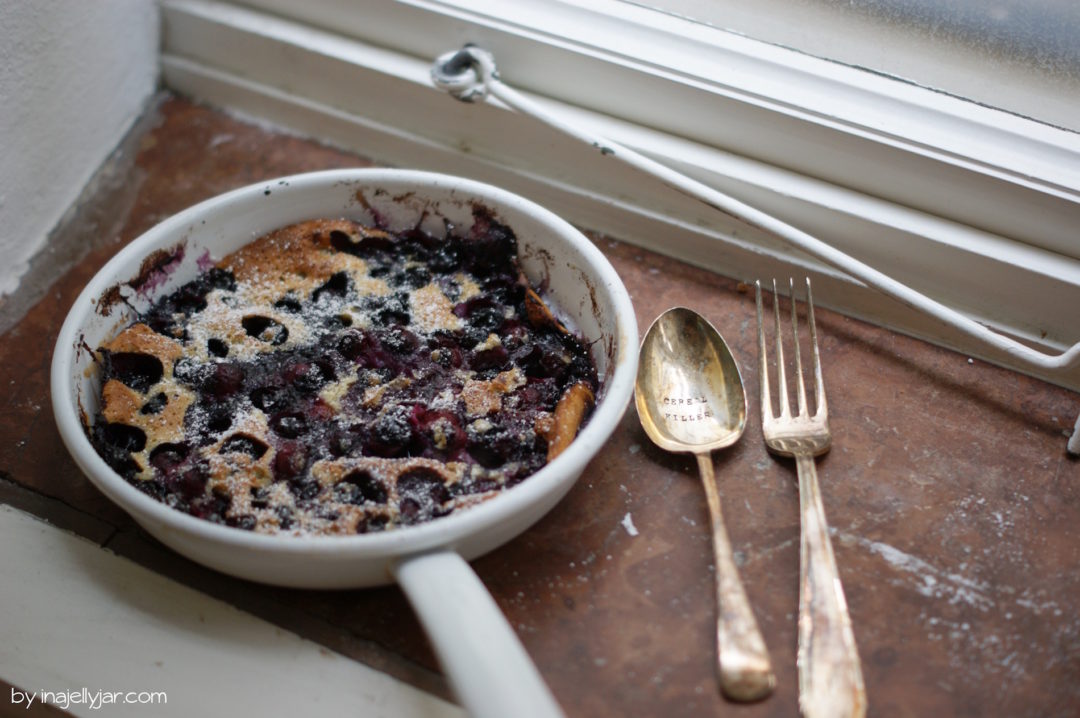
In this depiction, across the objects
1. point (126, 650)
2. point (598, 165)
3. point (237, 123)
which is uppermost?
point (598, 165)

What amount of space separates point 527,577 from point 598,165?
0.57 metres

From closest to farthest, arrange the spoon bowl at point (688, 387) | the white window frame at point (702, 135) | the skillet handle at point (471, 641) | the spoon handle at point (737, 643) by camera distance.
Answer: the skillet handle at point (471, 641), the spoon handle at point (737, 643), the spoon bowl at point (688, 387), the white window frame at point (702, 135)

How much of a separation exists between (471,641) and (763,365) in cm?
48

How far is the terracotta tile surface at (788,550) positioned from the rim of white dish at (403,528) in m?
0.11

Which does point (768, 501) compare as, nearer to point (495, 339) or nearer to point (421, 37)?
point (495, 339)

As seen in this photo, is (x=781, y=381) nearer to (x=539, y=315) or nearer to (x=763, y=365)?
(x=763, y=365)

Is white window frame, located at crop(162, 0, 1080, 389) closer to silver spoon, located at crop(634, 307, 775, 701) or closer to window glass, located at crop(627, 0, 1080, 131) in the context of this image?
window glass, located at crop(627, 0, 1080, 131)

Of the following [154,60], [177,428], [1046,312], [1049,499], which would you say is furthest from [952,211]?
[154,60]

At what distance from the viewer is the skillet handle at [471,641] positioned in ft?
2.32

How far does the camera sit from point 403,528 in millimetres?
820

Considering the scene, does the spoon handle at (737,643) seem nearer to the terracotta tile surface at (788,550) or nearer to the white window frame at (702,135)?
the terracotta tile surface at (788,550)

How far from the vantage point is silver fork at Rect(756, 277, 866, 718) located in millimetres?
798

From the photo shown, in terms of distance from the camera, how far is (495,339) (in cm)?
102

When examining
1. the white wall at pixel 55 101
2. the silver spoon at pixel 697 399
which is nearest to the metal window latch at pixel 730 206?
the silver spoon at pixel 697 399
